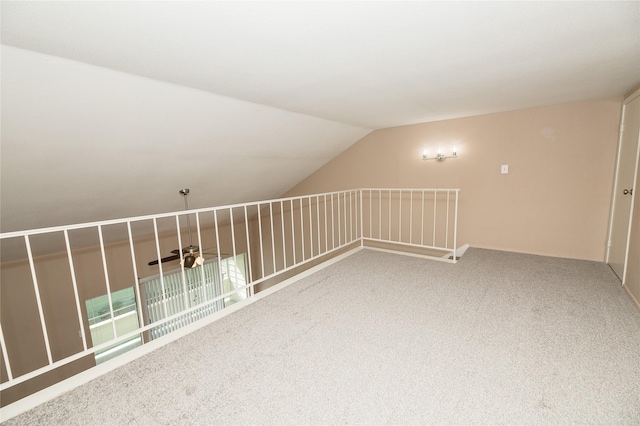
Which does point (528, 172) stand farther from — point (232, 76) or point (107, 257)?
point (107, 257)

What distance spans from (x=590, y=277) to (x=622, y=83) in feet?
6.26

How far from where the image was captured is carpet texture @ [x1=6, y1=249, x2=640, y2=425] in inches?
55.8

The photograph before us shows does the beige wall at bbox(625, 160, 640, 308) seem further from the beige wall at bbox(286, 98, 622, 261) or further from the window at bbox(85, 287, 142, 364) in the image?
the window at bbox(85, 287, 142, 364)

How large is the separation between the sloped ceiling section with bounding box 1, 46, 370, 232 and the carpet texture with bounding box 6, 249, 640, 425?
1.91 meters

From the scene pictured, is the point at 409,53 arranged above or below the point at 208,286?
above

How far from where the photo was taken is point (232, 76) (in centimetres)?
220

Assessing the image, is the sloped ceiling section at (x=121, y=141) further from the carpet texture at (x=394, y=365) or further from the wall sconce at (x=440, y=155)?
the carpet texture at (x=394, y=365)

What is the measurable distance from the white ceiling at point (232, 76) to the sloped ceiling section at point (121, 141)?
0.5 inches

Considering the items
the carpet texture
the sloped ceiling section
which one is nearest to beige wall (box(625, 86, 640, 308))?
the carpet texture

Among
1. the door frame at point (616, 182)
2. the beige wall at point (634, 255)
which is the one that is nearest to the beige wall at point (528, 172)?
the door frame at point (616, 182)

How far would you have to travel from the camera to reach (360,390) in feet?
5.11

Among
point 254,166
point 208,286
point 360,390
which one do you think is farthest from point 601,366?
point 208,286

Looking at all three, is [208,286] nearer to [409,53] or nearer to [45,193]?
[45,193]

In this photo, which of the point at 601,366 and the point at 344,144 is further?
the point at 344,144
